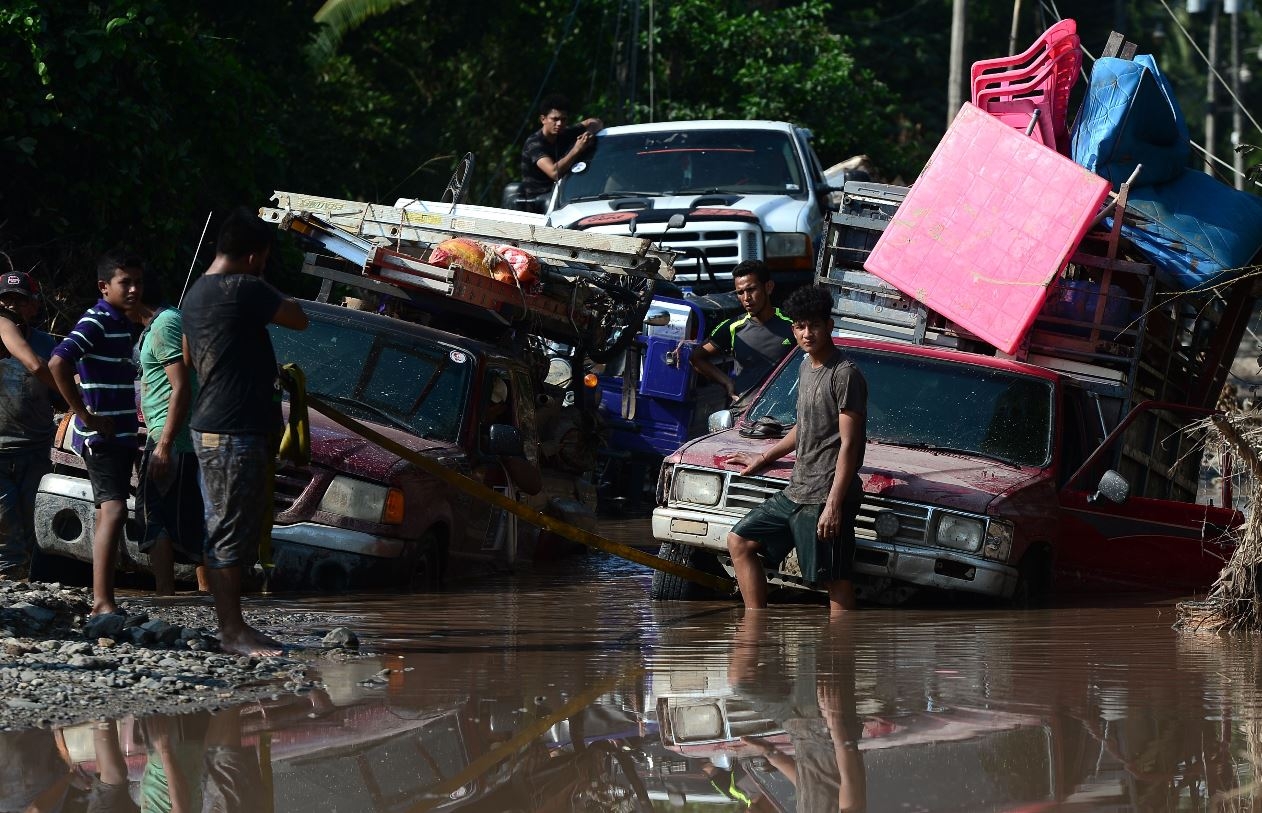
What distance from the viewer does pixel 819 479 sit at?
8453 mm

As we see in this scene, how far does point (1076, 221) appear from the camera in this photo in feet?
33.3

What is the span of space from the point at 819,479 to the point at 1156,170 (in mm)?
4131

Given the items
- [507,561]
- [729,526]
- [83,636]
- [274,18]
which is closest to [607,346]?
[507,561]

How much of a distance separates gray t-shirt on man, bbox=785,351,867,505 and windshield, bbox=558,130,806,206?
7.79 metres

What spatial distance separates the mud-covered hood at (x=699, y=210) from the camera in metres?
15.5

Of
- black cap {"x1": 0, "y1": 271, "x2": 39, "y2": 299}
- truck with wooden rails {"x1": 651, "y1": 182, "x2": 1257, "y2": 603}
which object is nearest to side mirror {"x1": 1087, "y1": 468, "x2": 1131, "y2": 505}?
truck with wooden rails {"x1": 651, "y1": 182, "x2": 1257, "y2": 603}

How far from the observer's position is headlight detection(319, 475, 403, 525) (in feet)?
28.6

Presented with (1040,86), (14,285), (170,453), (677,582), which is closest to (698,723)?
(170,453)

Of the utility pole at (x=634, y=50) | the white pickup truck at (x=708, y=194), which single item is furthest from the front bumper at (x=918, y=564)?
the utility pole at (x=634, y=50)

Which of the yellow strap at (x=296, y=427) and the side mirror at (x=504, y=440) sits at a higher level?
the yellow strap at (x=296, y=427)

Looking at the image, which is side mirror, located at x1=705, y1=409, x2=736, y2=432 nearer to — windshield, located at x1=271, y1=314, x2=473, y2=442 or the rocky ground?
windshield, located at x1=271, y1=314, x2=473, y2=442

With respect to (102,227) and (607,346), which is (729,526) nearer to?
(607,346)

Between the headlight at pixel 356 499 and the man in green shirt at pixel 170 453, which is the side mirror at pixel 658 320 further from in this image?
the man in green shirt at pixel 170 453

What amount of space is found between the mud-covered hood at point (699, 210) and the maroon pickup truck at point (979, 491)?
5230 mm
